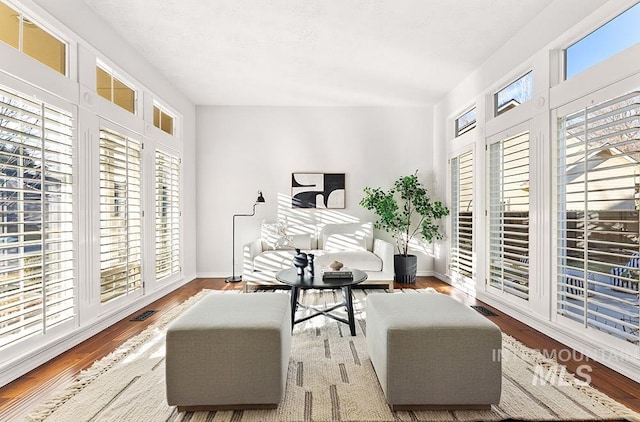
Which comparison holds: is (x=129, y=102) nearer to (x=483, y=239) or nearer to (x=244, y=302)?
(x=244, y=302)

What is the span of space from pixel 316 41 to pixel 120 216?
257 cm

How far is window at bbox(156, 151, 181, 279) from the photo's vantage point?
4293mm

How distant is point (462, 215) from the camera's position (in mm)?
4727

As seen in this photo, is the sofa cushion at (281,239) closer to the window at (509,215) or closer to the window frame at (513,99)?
the window at (509,215)

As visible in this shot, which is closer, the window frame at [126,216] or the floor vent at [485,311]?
the window frame at [126,216]

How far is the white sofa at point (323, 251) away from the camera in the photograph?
457 centimetres

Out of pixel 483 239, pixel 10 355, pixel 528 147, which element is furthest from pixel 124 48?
pixel 483 239

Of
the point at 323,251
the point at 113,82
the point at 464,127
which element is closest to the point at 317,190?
the point at 323,251

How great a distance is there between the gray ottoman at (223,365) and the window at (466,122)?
3955 millimetres

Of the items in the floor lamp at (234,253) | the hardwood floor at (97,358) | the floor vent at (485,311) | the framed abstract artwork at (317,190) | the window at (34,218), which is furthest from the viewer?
the framed abstract artwork at (317,190)

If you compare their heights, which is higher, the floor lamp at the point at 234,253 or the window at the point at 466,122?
the window at the point at 466,122

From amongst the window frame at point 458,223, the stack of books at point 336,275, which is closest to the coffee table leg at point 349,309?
the stack of books at point 336,275

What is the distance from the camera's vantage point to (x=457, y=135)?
506cm

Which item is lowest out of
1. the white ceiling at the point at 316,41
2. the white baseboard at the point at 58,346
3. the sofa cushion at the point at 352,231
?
the white baseboard at the point at 58,346
